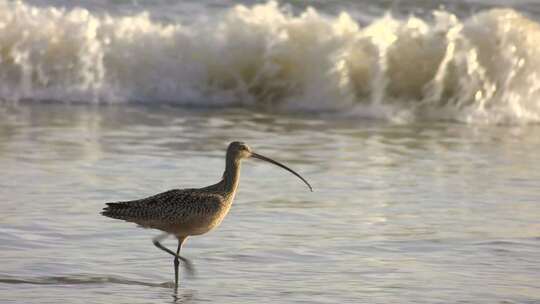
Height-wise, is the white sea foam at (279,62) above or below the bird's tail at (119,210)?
above

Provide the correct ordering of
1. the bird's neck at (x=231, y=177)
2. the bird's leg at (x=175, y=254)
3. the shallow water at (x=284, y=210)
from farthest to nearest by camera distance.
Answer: the bird's neck at (x=231, y=177) → the bird's leg at (x=175, y=254) → the shallow water at (x=284, y=210)

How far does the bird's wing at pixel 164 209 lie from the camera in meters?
8.98

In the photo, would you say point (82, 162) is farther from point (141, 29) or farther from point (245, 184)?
point (141, 29)

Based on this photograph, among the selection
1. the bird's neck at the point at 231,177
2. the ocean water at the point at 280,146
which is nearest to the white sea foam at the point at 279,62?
the ocean water at the point at 280,146

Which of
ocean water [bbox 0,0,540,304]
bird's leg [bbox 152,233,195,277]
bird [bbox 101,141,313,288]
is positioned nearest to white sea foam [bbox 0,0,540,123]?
ocean water [bbox 0,0,540,304]

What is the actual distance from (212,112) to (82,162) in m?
4.50

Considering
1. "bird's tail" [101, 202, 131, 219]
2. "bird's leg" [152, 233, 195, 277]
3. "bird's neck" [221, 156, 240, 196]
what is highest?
"bird's neck" [221, 156, 240, 196]

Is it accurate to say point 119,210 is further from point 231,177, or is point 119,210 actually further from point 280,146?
point 280,146

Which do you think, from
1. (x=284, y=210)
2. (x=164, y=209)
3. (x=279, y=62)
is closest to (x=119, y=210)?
(x=164, y=209)

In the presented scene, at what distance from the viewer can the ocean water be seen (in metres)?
9.04

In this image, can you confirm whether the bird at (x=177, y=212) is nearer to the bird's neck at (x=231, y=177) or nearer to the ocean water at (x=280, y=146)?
the bird's neck at (x=231, y=177)

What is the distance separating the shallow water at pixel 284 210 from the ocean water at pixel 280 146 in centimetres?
3

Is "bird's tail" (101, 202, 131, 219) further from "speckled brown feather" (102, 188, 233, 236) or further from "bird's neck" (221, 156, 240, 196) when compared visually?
"bird's neck" (221, 156, 240, 196)

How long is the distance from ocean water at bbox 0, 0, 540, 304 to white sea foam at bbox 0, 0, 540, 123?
0.09 feet
